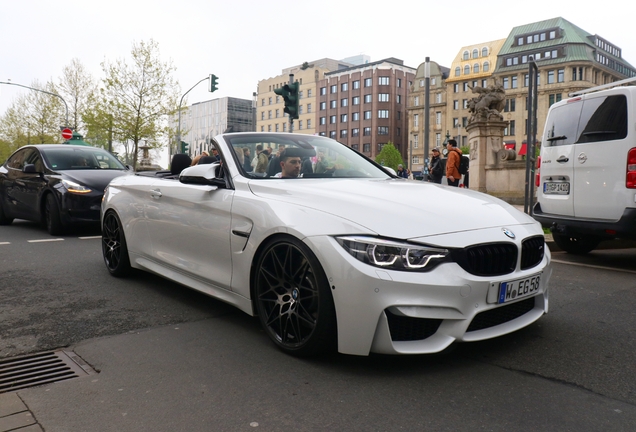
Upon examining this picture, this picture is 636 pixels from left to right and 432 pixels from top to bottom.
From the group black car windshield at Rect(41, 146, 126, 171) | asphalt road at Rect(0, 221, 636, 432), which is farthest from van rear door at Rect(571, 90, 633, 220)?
black car windshield at Rect(41, 146, 126, 171)

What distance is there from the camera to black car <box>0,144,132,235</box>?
9.18 metres

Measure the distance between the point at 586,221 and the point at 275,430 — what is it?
5.26 meters

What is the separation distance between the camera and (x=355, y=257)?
3002 millimetres

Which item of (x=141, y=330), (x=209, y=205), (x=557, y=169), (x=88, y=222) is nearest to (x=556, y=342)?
(x=209, y=205)

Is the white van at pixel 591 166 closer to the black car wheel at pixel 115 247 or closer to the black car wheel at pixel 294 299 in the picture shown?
the black car wheel at pixel 294 299

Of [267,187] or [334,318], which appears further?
[267,187]

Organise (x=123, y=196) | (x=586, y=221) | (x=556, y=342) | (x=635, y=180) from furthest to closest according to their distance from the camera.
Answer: (x=586, y=221) < (x=635, y=180) < (x=123, y=196) < (x=556, y=342)

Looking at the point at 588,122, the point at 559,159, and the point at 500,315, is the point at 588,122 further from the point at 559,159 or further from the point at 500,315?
the point at 500,315

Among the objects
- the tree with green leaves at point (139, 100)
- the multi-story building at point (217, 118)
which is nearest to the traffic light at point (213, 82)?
the tree with green leaves at point (139, 100)

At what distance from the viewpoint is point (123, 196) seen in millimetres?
5551

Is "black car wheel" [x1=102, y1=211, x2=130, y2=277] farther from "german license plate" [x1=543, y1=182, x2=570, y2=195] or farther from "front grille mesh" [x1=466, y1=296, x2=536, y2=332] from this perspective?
"german license plate" [x1=543, y1=182, x2=570, y2=195]

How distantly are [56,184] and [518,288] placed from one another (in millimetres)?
8107

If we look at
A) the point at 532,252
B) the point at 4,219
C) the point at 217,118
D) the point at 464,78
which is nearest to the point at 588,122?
the point at 532,252

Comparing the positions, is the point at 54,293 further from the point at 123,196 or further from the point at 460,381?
the point at 460,381
